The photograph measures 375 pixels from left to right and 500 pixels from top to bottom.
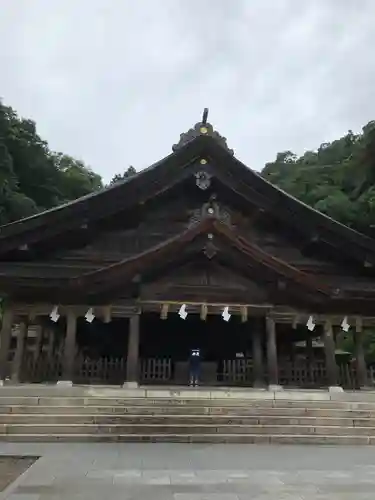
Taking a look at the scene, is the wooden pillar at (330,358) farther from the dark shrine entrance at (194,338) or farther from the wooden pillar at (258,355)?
the dark shrine entrance at (194,338)

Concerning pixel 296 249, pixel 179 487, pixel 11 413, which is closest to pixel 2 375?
pixel 11 413

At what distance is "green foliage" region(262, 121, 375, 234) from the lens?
3653 cm

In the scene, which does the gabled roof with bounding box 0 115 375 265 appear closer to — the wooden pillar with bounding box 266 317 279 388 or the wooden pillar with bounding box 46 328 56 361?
the wooden pillar with bounding box 46 328 56 361

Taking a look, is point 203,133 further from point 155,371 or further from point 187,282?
point 155,371

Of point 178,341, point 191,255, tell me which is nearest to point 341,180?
point 178,341

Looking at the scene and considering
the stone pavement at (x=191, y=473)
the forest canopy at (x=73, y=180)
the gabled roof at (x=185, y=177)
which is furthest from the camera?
the forest canopy at (x=73, y=180)

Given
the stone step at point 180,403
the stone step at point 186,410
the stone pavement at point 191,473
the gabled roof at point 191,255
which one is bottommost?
the stone pavement at point 191,473

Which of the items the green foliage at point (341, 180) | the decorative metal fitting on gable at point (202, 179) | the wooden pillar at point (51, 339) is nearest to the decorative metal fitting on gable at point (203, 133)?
the decorative metal fitting on gable at point (202, 179)

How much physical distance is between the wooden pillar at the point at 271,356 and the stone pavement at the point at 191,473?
3.57 meters

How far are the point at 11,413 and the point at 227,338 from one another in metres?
8.28

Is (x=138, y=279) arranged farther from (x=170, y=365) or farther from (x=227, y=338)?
(x=227, y=338)

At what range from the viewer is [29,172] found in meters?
43.6

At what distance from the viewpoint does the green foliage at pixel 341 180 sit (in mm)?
36531

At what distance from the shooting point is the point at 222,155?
1678 centimetres
